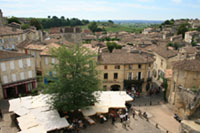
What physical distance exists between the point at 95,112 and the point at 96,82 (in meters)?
3.69

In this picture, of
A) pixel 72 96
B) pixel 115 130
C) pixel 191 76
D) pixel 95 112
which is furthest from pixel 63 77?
pixel 191 76

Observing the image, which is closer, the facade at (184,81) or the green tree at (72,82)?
the green tree at (72,82)

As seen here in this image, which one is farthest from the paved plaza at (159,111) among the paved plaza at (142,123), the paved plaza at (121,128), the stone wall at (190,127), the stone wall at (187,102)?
the stone wall at (190,127)

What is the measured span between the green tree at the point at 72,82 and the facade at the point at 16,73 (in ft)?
37.2

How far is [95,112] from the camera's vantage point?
21.5 metres

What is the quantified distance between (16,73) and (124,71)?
62.7 ft

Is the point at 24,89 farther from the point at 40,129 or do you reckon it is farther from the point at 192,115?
the point at 192,115

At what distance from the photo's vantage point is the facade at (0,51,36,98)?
28.3 m

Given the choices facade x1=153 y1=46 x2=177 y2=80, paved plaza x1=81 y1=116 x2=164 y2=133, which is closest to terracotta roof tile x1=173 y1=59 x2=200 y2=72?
facade x1=153 y1=46 x2=177 y2=80

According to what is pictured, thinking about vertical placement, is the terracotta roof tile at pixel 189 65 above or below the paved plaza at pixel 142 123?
above

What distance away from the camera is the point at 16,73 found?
97.0 feet

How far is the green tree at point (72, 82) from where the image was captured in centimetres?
2052

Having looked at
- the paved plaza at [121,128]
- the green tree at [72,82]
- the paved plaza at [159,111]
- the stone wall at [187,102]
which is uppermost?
the green tree at [72,82]

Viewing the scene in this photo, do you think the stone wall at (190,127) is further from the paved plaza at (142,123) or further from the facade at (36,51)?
the facade at (36,51)
